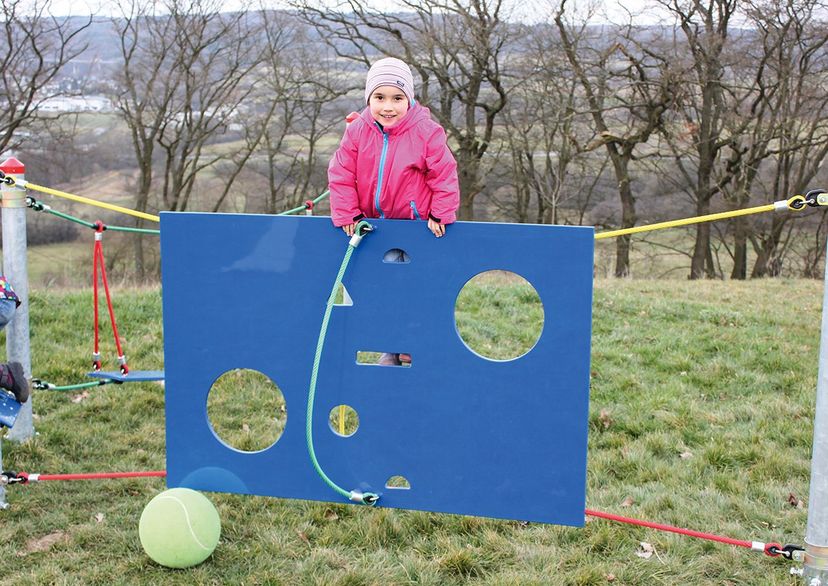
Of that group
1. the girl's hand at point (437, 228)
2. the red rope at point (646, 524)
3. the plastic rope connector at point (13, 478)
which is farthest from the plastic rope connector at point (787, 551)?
the plastic rope connector at point (13, 478)

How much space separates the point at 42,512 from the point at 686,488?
2.75 meters

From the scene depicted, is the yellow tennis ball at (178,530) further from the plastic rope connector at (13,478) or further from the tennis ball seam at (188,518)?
the plastic rope connector at (13,478)

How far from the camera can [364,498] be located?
2928 millimetres

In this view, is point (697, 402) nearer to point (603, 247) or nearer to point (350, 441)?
point (350, 441)

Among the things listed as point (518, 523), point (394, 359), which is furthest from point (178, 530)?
point (518, 523)

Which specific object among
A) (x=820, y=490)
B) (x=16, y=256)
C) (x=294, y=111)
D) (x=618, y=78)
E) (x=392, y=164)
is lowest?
(x=820, y=490)

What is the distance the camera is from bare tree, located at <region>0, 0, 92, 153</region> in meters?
14.2

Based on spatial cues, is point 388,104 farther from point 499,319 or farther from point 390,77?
point 499,319

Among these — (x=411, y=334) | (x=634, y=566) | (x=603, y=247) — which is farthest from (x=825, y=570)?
(x=603, y=247)

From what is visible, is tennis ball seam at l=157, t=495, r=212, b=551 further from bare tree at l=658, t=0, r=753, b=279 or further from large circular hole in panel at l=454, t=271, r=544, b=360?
bare tree at l=658, t=0, r=753, b=279

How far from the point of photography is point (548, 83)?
52.5ft

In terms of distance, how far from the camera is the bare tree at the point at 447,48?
1593 centimetres

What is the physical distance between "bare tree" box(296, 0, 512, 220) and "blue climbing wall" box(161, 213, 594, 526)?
1346 centimetres

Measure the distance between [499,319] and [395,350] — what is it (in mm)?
3434
